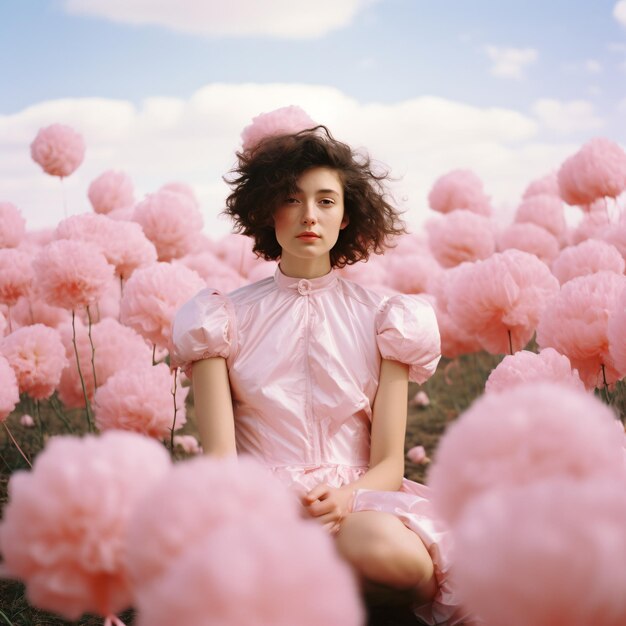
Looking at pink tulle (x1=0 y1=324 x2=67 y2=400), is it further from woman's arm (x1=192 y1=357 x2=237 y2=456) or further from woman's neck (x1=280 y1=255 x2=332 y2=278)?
woman's neck (x1=280 y1=255 x2=332 y2=278)

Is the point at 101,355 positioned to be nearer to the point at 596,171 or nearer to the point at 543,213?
the point at 596,171

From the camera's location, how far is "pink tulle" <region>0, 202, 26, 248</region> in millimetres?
3094

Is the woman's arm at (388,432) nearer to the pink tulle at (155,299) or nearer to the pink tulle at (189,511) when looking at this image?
the pink tulle at (155,299)

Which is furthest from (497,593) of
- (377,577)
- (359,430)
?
(359,430)

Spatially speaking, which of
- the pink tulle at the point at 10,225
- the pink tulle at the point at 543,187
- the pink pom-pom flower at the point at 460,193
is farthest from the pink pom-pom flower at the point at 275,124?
the pink tulle at the point at 543,187

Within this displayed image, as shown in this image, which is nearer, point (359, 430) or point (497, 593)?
point (497, 593)

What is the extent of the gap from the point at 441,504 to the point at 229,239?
4.86m

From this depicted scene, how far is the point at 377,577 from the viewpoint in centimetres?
144

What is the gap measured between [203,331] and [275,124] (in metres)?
0.78

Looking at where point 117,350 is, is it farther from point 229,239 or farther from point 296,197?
point 229,239

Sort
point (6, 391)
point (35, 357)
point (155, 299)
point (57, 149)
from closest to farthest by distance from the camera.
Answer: point (6, 391) → point (155, 299) → point (35, 357) → point (57, 149)

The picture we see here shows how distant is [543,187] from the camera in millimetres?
4441

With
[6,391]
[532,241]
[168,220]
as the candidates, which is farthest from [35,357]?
[532,241]

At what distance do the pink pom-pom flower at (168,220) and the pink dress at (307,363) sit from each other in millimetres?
1098
